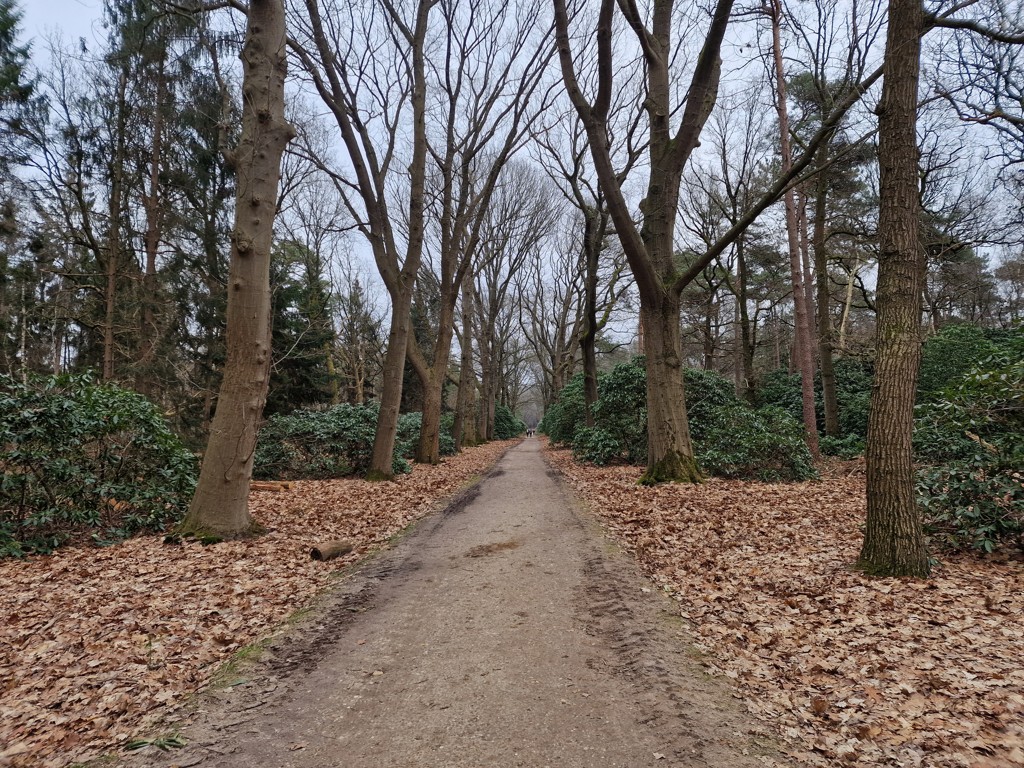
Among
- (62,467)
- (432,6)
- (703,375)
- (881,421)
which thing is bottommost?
(62,467)

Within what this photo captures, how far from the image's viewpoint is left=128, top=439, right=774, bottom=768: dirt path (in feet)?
7.60

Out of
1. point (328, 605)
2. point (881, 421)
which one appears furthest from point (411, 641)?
point (881, 421)

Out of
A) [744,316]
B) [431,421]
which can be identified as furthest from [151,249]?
[744,316]

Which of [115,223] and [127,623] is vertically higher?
[115,223]

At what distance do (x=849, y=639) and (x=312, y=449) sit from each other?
11.2 m

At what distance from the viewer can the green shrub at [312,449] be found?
1202cm

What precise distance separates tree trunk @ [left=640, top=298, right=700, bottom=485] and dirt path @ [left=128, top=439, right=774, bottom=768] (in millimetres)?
4676

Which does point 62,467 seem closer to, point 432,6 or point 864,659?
point 864,659

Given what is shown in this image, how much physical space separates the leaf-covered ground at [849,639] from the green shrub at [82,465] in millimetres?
5960

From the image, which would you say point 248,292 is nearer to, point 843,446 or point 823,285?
point 823,285

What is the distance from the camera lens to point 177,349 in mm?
14531

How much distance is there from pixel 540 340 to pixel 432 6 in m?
22.4

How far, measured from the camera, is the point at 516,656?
129 inches

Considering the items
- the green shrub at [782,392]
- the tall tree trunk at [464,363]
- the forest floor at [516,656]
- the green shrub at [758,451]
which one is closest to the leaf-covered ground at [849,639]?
the forest floor at [516,656]
